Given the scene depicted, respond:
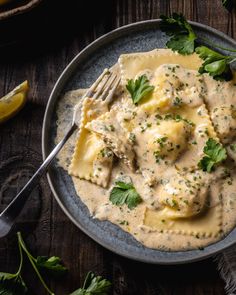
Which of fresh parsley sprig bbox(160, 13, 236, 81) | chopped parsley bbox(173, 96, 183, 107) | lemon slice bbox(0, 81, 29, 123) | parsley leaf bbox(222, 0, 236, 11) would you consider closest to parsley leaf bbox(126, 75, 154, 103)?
chopped parsley bbox(173, 96, 183, 107)

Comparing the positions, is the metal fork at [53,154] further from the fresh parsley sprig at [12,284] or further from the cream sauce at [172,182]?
the fresh parsley sprig at [12,284]

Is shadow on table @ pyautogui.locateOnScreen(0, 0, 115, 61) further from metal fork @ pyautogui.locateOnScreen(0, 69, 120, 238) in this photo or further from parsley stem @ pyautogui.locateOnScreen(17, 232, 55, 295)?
parsley stem @ pyautogui.locateOnScreen(17, 232, 55, 295)

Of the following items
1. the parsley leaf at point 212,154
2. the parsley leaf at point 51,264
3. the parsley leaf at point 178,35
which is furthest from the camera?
the parsley leaf at point 51,264

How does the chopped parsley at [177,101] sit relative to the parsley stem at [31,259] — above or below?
above

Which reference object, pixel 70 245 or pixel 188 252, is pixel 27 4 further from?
pixel 188 252

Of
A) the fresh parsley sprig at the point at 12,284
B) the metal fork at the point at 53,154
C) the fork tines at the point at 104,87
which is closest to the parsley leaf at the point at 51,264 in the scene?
the fresh parsley sprig at the point at 12,284

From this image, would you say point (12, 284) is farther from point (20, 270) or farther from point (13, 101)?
point (13, 101)

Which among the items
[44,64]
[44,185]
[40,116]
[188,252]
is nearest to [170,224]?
[188,252]
